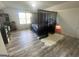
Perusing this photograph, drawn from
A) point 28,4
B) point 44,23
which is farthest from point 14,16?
point 44,23

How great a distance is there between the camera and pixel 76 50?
1442mm

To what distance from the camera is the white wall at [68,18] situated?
137 centimetres

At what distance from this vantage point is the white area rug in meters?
1.47

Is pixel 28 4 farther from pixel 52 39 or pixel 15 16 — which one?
pixel 52 39

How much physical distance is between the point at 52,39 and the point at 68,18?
1.47ft

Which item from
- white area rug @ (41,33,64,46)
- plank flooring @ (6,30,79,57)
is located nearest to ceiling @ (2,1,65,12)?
plank flooring @ (6,30,79,57)

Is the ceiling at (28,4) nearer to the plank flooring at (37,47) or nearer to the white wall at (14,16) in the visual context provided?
the white wall at (14,16)

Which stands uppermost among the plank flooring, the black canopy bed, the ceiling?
the ceiling

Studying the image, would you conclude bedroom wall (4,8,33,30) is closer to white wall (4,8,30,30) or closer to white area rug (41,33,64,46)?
white wall (4,8,30,30)

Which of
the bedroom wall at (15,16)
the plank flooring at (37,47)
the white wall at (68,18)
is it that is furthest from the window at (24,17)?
the white wall at (68,18)

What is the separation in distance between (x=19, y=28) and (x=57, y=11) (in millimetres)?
692

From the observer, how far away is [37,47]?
1445 millimetres

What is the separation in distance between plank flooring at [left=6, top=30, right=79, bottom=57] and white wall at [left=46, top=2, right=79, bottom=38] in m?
0.12

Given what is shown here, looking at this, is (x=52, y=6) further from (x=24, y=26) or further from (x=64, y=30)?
(x=24, y=26)
